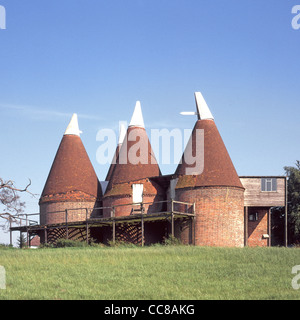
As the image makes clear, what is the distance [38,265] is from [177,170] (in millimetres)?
12632

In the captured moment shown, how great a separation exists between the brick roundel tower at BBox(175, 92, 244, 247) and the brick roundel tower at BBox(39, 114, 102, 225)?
682 cm

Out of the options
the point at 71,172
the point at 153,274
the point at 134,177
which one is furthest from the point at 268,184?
the point at 153,274

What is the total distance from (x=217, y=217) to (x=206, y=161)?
3.02 metres

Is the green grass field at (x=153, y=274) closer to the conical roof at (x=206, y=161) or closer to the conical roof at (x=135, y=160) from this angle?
the conical roof at (x=206, y=161)

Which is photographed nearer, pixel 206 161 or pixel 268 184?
pixel 206 161

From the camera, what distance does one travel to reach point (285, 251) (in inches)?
920

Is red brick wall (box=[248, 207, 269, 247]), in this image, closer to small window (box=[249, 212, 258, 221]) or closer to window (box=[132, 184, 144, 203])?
small window (box=[249, 212, 258, 221])

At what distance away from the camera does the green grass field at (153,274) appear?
49.9 feet

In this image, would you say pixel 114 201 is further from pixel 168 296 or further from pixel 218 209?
pixel 168 296

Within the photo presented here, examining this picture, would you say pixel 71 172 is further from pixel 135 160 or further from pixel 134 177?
pixel 134 177

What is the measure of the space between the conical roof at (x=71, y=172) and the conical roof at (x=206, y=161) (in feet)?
22.5

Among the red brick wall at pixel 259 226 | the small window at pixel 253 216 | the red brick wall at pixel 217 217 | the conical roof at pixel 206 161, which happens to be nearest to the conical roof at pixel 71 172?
the conical roof at pixel 206 161

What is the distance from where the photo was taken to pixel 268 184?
31.9 metres
